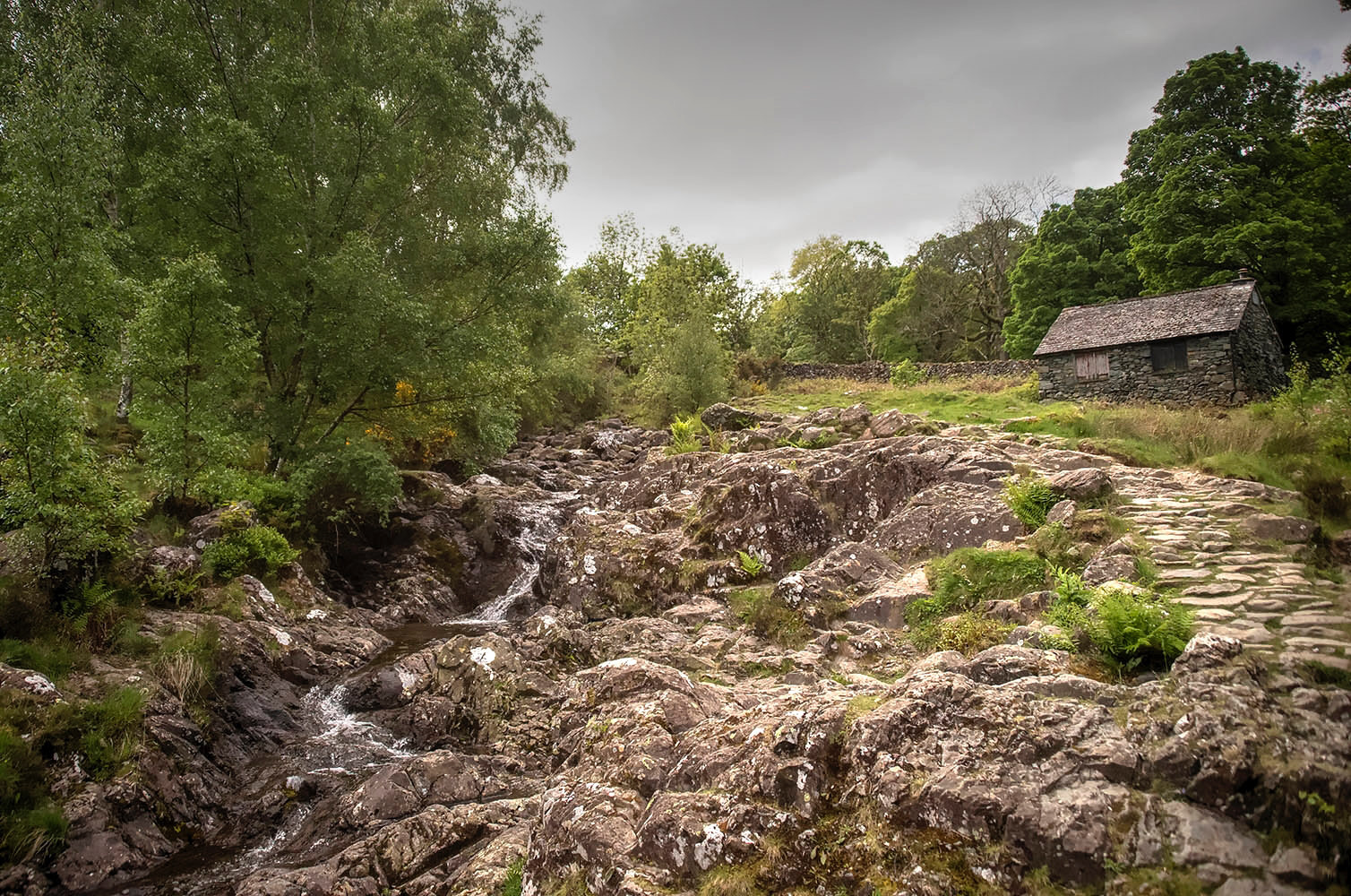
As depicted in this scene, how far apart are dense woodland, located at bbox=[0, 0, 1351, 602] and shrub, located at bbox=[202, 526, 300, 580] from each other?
3.75ft

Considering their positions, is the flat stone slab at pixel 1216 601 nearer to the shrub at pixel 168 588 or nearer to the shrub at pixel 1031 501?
the shrub at pixel 1031 501

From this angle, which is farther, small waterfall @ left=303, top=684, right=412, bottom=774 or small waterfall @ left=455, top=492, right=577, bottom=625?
small waterfall @ left=455, top=492, right=577, bottom=625

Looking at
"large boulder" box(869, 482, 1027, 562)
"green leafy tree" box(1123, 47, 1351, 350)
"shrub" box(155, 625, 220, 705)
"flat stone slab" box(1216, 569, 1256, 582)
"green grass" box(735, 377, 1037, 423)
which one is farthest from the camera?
"green leafy tree" box(1123, 47, 1351, 350)

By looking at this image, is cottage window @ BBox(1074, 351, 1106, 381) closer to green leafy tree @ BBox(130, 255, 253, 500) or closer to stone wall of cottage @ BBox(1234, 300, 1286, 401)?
stone wall of cottage @ BBox(1234, 300, 1286, 401)

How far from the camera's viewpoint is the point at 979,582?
9836 millimetres

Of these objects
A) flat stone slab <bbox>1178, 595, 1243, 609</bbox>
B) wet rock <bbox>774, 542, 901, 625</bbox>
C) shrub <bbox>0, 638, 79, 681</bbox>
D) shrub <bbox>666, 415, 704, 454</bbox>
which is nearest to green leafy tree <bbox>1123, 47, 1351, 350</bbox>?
shrub <bbox>666, 415, 704, 454</bbox>

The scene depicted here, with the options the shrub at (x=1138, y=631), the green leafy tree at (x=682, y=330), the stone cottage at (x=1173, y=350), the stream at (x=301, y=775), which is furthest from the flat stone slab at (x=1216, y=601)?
the green leafy tree at (x=682, y=330)

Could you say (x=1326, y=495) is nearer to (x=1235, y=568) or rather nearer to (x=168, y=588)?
(x=1235, y=568)

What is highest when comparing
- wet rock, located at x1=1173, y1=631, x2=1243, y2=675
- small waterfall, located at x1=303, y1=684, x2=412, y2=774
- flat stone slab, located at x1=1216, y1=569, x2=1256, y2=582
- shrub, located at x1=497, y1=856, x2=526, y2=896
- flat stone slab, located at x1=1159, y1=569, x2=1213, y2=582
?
wet rock, located at x1=1173, y1=631, x2=1243, y2=675

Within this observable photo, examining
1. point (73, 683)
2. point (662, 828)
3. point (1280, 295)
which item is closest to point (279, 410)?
point (73, 683)

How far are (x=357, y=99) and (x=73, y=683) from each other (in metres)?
16.2

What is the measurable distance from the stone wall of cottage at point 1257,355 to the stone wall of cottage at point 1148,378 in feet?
1.91

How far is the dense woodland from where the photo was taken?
13.3 meters

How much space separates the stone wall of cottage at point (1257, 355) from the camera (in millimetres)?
25188
